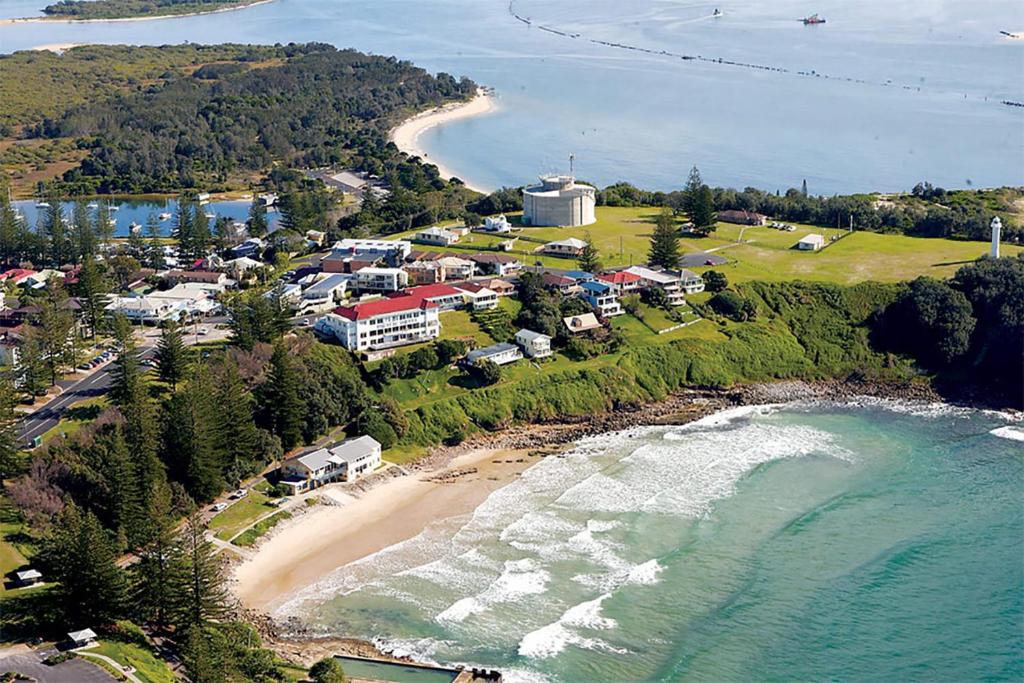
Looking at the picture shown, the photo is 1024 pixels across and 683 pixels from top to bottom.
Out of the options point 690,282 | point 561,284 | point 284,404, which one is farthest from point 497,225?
point 284,404

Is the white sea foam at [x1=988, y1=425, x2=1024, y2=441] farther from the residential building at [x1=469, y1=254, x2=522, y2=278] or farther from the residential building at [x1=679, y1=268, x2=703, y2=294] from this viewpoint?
the residential building at [x1=469, y1=254, x2=522, y2=278]

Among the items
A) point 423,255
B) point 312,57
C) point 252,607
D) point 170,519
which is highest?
point 312,57

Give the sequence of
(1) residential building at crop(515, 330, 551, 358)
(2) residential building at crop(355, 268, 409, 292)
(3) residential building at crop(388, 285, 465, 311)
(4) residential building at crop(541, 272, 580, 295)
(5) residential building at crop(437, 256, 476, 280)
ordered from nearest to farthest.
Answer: (1) residential building at crop(515, 330, 551, 358)
(3) residential building at crop(388, 285, 465, 311)
(4) residential building at crop(541, 272, 580, 295)
(2) residential building at crop(355, 268, 409, 292)
(5) residential building at crop(437, 256, 476, 280)

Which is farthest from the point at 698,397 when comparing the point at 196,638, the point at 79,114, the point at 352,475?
the point at 79,114

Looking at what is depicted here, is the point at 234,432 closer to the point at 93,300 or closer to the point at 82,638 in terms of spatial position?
the point at 82,638

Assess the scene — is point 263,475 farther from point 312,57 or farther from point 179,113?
point 312,57

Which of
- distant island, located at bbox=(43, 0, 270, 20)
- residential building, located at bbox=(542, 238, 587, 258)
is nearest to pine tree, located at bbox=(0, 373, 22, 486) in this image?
residential building, located at bbox=(542, 238, 587, 258)
